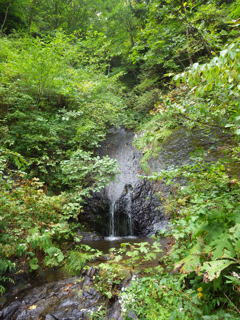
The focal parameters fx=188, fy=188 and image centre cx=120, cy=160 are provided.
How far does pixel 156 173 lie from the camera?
A: 264cm

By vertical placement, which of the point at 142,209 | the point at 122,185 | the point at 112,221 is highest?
the point at 122,185

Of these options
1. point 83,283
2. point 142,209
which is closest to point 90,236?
point 142,209

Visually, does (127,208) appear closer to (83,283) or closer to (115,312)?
(83,283)

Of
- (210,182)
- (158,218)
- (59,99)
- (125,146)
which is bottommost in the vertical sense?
(158,218)

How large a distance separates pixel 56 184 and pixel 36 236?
145 inches

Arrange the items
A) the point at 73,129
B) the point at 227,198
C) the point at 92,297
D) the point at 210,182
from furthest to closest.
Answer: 1. the point at 73,129
2. the point at 92,297
3. the point at 210,182
4. the point at 227,198

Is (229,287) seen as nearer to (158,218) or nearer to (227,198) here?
(227,198)

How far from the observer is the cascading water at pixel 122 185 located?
683 centimetres

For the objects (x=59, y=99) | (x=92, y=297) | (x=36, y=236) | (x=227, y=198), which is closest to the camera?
(x=227, y=198)

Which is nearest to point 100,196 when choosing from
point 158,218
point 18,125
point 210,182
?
point 158,218

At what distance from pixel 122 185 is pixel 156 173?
5154 millimetres

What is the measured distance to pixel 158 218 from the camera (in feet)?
20.1

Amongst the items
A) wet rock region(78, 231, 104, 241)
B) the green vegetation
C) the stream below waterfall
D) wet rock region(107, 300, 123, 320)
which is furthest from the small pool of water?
wet rock region(107, 300, 123, 320)

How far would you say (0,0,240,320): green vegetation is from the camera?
5.80ft
